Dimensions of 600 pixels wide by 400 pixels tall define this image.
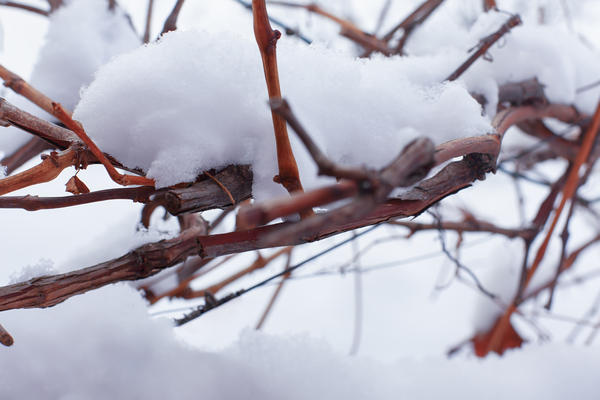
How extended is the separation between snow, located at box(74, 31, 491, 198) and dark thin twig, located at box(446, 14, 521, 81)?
0.09m

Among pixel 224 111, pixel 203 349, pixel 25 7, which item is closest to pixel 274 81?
pixel 224 111

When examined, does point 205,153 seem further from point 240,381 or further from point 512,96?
point 512,96

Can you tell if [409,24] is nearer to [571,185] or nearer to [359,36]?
[359,36]

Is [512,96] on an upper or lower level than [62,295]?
upper

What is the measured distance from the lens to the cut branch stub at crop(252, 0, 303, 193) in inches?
9.1

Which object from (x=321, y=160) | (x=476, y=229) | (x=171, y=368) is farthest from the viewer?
(x=476, y=229)

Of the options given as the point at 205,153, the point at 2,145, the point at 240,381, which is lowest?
the point at 240,381

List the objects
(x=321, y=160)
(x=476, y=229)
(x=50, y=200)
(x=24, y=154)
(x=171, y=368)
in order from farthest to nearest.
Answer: (x=476, y=229) → (x=24, y=154) → (x=171, y=368) → (x=50, y=200) → (x=321, y=160)

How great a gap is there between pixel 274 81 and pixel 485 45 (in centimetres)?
26

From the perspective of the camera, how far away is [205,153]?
0.28m

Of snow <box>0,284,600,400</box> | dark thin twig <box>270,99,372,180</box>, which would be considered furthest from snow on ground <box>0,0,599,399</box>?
dark thin twig <box>270,99,372,180</box>

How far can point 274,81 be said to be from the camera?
0.25 m

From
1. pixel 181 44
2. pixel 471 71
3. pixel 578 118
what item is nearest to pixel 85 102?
pixel 181 44

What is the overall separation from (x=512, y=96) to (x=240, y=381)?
1.32ft
